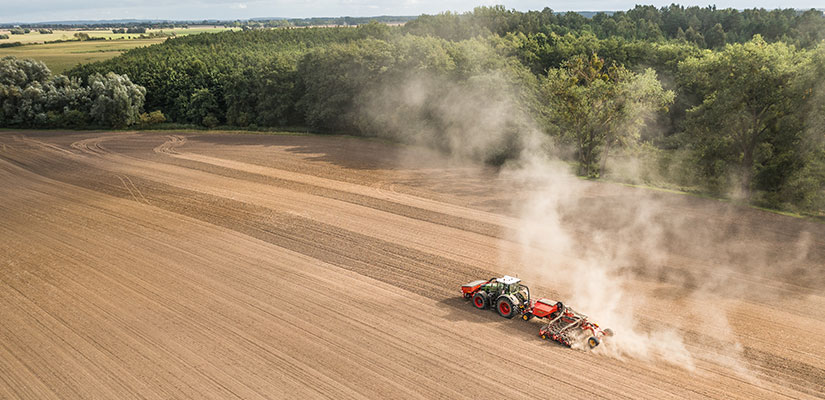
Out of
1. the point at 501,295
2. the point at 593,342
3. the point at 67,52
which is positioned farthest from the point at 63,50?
the point at 593,342

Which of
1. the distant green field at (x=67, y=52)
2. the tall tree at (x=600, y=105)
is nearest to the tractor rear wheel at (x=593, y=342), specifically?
the tall tree at (x=600, y=105)

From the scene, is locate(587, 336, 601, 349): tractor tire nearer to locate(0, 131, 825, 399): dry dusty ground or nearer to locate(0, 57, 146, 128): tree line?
locate(0, 131, 825, 399): dry dusty ground

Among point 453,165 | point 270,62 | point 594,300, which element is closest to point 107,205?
point 453,165

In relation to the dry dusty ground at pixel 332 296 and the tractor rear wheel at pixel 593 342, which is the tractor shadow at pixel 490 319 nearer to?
the dry dusty ground at pixel 332 296

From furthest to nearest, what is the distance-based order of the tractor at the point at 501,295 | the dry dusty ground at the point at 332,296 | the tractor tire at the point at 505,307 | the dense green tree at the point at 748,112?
the dense green tree at the point at 748,112
the tractor at the point at 501,295
the tractor tire at the point at 505,307
the dry dusty ground at the point at 332,296

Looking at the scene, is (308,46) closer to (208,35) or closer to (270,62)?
(208,35)

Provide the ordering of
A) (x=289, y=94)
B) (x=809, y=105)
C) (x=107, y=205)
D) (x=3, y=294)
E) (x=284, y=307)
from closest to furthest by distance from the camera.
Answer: (x=284, y=307), (x=3, y=294), (x=809, y=105), (x=107, y=205), (x=289, y=94)
